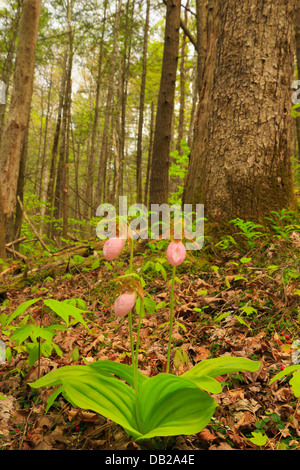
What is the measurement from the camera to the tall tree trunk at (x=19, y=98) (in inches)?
201

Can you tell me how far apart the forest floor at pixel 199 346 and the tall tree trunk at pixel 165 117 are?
1.95 meters

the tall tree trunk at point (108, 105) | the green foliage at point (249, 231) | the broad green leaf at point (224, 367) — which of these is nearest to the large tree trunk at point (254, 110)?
the green foliage at point (249, 231)

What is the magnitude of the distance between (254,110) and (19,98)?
4148mm

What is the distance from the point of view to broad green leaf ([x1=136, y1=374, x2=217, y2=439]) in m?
1.07

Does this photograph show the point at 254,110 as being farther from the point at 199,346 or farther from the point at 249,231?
the point at 199,346

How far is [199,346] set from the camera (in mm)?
2072

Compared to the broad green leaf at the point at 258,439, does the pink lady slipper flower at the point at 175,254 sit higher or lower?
higher

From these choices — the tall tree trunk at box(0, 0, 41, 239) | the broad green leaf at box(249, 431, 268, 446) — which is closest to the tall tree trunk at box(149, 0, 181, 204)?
the tall tree trunk at box(0, 0, 41, 239)

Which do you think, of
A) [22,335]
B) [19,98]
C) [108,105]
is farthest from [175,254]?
[108,105]

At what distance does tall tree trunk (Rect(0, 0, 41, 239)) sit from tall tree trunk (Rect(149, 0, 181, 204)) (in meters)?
2.39

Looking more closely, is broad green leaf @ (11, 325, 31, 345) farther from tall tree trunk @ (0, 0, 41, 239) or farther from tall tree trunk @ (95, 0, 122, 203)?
tall tree trunk @ (95, 0, 122, 203)

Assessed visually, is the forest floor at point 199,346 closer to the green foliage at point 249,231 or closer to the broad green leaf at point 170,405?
the green foliage at point 249,231
